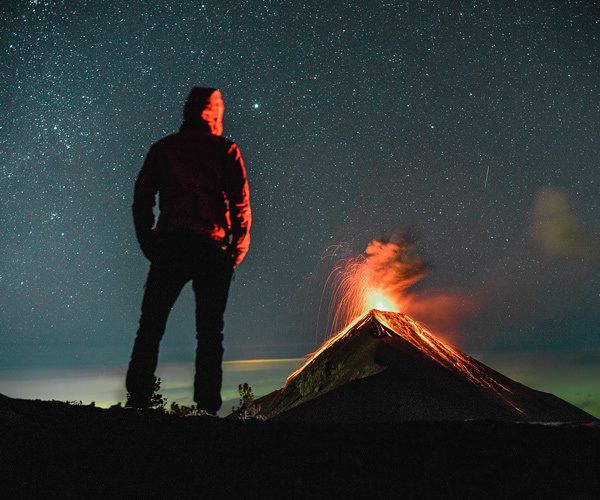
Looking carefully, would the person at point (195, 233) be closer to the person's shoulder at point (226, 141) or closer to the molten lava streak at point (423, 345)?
the person's shoulder at point (226, 141)

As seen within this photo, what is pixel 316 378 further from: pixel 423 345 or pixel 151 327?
pixel 151 327

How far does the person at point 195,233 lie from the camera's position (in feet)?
16.5

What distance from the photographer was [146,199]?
5.47m

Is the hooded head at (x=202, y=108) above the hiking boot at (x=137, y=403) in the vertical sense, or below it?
above

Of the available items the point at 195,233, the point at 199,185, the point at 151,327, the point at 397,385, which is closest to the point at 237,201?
the point at 199,185

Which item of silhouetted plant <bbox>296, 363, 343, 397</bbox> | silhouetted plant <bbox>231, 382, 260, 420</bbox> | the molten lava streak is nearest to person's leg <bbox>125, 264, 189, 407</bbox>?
silhouetted plant <bbox>231, 382, 260, 420</bbox>

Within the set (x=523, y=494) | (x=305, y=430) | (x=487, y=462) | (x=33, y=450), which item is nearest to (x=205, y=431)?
(x=305, y=430)

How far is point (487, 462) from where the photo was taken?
269 centimetres

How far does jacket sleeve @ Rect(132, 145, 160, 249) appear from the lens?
5375 millimetres

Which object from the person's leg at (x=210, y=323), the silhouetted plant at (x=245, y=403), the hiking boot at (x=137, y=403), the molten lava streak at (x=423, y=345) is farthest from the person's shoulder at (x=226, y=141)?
the molten lava streak at (x=423, y=345)

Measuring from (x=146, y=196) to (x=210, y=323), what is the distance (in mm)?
1511

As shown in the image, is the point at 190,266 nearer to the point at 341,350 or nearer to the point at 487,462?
the point at 487,462

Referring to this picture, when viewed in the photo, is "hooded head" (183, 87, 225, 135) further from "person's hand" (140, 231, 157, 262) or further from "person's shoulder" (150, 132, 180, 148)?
"person's hand" (140, 231, 157, 262)

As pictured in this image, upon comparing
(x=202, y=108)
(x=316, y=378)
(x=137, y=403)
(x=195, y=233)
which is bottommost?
(x=137, y=403)
